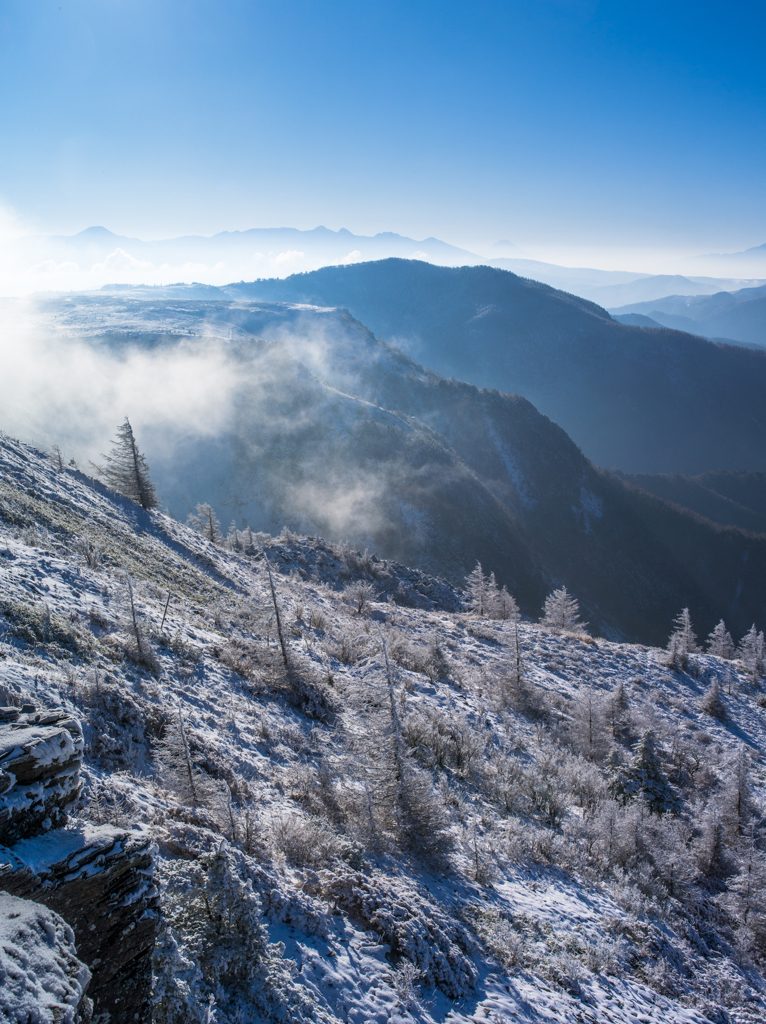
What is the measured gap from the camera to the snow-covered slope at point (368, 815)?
6.22 meters

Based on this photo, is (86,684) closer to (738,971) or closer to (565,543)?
(738,971)

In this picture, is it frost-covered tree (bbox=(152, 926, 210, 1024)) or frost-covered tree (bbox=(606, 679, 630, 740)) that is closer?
frost-covered tree (bbox=(152, 926, 210, 1024))

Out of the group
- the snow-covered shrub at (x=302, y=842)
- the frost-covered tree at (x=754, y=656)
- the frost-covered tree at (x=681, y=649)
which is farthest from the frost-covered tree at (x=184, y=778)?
the frost-covered tree at (x=754, y=656)

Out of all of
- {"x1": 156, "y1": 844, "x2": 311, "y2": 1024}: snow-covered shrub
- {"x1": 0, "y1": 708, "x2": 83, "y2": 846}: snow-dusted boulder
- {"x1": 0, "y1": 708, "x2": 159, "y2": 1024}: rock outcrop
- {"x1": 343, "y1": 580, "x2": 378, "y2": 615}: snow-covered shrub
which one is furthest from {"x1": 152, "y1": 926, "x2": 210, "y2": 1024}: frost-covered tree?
{"x1": 343, "y1": 580, "x2": 378, "y2": 615}: snow-covered shrub

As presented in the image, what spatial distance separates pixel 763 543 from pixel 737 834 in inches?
4625

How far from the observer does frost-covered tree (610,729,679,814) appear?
14656mm

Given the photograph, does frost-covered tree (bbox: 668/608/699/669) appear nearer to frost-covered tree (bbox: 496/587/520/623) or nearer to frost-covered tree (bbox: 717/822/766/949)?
frost-covered tree (bbox: 496/587/520/623)

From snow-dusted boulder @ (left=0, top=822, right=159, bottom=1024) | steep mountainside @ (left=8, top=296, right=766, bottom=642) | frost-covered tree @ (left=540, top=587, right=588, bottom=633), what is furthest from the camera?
steep mountainside @ (left=8, top=296, right=766, bottom=642)

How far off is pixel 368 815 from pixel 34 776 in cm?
620

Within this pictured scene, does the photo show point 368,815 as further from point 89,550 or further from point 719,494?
point 719,494

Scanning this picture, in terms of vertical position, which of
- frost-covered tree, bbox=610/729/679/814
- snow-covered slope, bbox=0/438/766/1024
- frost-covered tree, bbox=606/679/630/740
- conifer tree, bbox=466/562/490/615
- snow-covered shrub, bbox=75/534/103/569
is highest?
snow-covered shrub, bbox=75/534/103/569

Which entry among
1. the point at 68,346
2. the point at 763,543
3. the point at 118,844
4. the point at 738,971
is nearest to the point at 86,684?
the point at 118,844

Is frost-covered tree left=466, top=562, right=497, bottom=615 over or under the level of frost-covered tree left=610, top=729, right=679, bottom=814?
under

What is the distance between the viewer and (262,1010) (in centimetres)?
512
